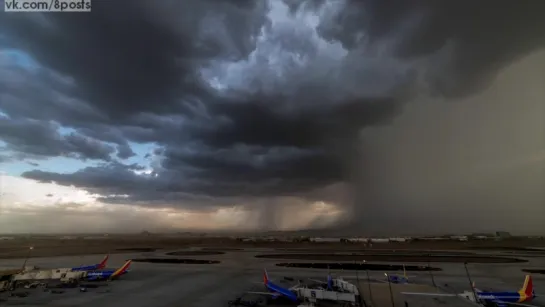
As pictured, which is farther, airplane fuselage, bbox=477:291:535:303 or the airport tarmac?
airplane fuselage, bbox=477:291:535:303

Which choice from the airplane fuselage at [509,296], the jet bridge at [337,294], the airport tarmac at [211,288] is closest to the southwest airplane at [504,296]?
the airplane fuselage at [509,296]

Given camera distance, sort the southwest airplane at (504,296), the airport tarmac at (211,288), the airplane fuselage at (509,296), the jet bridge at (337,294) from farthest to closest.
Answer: the airplane fuselage at (509,296), the southwest airplane at (504,296), the jet bridge at (337,294), the airport tarmac at (211,288)

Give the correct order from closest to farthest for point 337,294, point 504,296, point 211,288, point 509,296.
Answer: point 337,294 → point 504,296 → point 509,296 → point 211,288

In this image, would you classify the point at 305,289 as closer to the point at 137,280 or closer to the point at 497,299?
the point at 497,299

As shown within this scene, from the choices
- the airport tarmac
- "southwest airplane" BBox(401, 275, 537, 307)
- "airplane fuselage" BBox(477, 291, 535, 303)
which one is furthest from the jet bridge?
"airplane fuselage" BBox(477, 291, 535, 303)

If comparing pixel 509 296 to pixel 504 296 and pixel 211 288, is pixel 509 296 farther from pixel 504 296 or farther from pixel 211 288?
pixel 211 288

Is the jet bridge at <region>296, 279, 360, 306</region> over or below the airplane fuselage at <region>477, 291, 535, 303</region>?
over

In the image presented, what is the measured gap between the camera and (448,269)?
65.1 m

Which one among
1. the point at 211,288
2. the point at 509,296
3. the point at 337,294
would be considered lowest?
the point at 211,288

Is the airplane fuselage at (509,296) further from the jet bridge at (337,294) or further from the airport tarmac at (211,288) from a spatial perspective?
the jet bridge at (337,294)

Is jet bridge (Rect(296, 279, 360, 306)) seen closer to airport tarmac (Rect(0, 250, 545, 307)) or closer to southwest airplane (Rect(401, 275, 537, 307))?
airport tarmac (Rect(0, 250, 545, 307))

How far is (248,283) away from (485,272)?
163ft

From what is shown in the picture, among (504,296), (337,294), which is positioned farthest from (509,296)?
(337,294)

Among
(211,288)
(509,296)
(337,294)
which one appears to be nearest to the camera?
(337,294)
